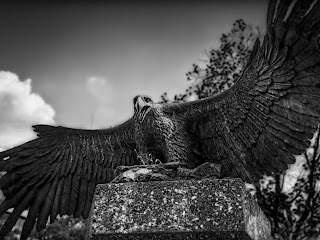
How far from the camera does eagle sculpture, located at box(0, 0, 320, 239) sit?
3.52 m

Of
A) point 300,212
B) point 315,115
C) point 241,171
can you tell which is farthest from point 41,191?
point 300,212

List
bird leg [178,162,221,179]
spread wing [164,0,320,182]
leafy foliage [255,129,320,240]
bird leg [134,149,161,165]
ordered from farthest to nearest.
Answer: leafy foliage [255,129,320,240], bird leg [134,149,161,165], spread wing [164,0,320,182], bird leg [178,162,221,179]

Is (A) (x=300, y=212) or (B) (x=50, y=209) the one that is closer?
(B) (x=50, y=209)

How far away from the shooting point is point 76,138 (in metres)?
4.30

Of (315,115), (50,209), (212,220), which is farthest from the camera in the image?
(50,209)

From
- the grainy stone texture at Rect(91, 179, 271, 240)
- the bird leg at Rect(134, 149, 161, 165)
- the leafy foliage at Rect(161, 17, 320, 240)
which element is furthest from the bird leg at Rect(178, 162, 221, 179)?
the leafy foliage at Rect(161, 17, 320, 240)

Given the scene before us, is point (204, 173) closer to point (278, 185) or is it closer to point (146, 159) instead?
point (146, 159)

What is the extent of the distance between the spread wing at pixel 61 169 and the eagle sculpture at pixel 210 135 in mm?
10

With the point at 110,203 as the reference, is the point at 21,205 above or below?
above

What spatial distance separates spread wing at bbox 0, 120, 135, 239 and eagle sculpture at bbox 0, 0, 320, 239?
0.01 metres

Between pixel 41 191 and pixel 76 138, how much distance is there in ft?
2.07

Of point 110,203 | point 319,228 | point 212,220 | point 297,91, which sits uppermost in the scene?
point 319,228

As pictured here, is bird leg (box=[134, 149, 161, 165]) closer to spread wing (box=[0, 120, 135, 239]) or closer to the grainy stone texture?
spread wing (box=[0, 120, 135, 239])

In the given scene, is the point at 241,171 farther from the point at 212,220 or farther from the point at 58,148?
the point at 58,148
